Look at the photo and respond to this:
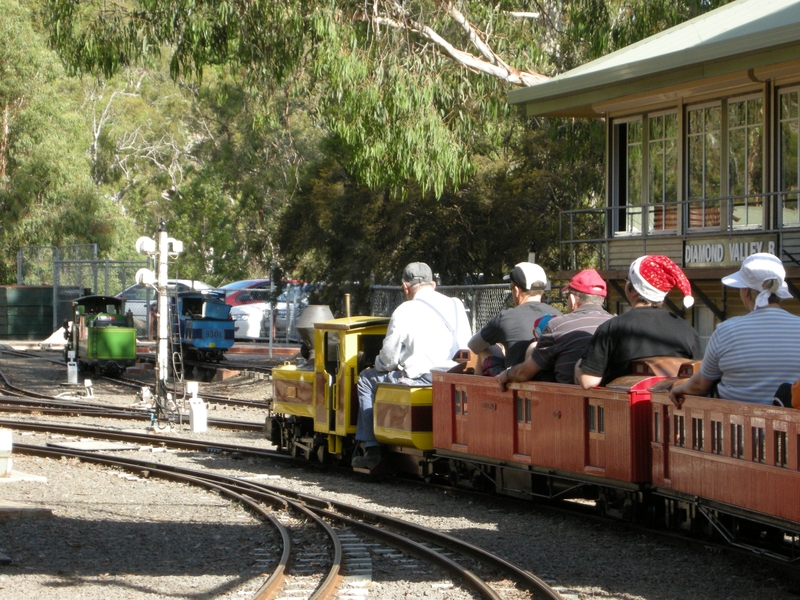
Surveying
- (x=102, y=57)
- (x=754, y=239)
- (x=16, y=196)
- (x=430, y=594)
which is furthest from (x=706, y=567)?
(x=16, y=196)

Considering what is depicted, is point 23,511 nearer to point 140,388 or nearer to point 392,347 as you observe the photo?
point 392,347

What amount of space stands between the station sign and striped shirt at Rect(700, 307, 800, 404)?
10.5 meters

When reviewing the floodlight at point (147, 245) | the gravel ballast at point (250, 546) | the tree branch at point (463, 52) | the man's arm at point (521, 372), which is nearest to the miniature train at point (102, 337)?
the floodlight at point (147, 245)

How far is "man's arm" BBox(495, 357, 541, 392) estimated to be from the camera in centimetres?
913

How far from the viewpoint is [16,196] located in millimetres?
46812

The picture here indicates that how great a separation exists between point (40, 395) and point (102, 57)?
22.9 feet

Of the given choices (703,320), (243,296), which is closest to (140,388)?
(703,320)

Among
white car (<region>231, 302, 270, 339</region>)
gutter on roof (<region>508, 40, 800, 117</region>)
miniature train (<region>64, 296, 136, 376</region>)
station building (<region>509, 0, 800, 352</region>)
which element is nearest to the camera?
gutter on roof (<region>508, 40, 800, 117</region>)

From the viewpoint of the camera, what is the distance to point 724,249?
17.9m

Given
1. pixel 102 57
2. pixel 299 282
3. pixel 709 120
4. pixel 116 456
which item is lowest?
pixel 116 456

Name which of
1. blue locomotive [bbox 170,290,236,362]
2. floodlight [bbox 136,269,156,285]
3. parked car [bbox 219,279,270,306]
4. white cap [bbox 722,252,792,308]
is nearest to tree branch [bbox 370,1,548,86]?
floodlight [bbox 136,269,156,285]

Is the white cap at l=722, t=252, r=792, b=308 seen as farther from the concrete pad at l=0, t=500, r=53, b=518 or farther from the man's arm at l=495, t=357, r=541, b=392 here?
the concrete pad at l=0, t=500, r=53, b=518

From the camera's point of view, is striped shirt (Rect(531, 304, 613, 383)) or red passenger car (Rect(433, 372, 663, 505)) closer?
red passenger car (Rect(433, 372, 663, 505))

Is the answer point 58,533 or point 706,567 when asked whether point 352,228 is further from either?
point 706,567
